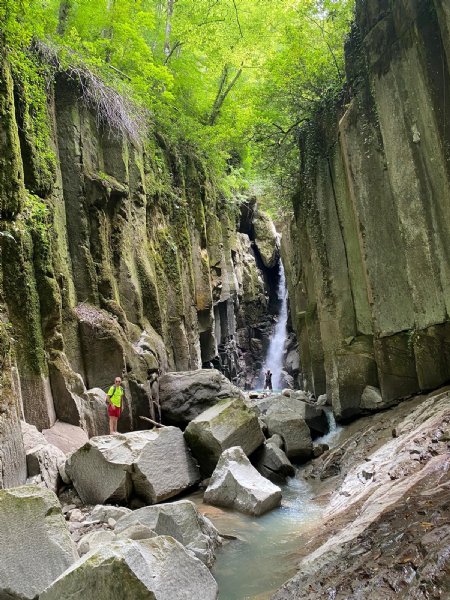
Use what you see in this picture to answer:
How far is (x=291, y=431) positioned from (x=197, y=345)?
9040mm

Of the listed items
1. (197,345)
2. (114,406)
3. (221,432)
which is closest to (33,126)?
(114,406)

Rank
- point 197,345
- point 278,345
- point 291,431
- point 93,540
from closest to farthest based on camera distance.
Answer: point 93,540 < point 291,431 < point 197,345 < point 278,345

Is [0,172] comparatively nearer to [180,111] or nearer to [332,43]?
[332,43]

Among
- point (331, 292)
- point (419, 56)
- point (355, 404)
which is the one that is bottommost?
point (355, 404)

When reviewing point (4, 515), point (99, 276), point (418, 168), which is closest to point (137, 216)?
point (99, 276)

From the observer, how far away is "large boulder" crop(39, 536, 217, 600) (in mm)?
3480

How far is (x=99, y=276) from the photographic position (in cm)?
1281

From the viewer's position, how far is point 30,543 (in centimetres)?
444

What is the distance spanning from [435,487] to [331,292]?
9.66 meters

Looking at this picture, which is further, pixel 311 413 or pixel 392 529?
pixel 311 413

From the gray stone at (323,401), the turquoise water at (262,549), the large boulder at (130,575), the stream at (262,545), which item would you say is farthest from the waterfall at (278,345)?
the large boulder at (130,575)

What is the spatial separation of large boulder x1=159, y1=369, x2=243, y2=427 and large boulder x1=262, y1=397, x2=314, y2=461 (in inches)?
47.7

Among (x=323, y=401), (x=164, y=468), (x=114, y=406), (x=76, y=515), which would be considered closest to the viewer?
(x=76, y=515)

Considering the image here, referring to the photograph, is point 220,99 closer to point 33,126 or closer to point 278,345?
point 33,126
